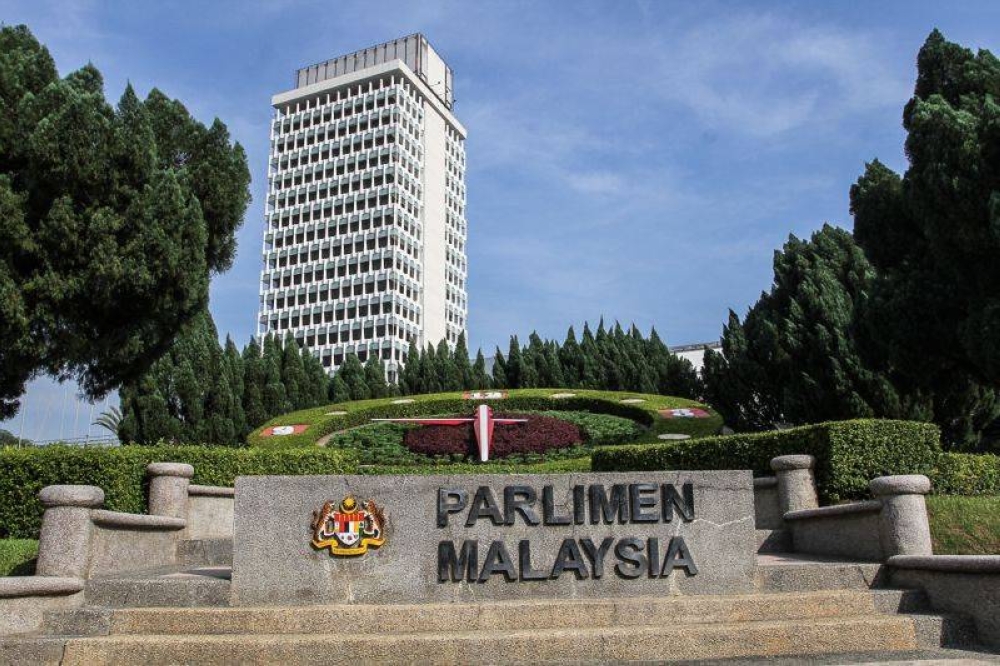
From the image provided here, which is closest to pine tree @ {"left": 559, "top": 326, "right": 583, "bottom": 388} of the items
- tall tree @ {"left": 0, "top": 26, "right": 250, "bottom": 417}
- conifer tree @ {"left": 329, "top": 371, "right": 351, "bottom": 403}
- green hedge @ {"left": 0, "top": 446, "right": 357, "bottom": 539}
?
conifer tree @ {"left": 329, "top": 371, "right": 351, "bottom": 403}

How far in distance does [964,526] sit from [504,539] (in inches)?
219

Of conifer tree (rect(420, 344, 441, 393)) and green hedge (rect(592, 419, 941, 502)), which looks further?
conifer tree (rect(420, 344, 441, 393))

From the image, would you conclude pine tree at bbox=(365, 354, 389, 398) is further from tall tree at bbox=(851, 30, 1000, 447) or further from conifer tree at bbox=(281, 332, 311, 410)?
tall tree at bbox=(851, 30, 1000, 447)

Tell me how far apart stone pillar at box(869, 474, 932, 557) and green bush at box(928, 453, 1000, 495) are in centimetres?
343

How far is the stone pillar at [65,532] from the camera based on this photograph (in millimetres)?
7375

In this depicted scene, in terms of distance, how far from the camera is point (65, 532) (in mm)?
7504

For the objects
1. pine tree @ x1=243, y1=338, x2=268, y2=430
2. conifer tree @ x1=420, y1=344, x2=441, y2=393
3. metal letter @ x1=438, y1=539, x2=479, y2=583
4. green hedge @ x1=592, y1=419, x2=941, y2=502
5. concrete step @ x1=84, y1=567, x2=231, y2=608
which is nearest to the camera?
concrete step @ x1=84, y1=567, x2=231, y2=608

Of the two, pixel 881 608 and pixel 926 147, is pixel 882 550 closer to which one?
pixel 881 608

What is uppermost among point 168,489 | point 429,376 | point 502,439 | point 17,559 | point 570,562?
point 429,376

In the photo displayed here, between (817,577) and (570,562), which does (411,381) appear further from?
(817,577)

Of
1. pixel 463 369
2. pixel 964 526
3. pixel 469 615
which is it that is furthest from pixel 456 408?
pixel 469 615

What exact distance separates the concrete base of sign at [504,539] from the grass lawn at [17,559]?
3.02m

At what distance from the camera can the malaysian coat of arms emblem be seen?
23.1 feet

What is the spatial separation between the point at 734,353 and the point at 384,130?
244ft
